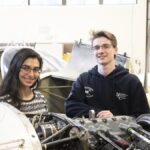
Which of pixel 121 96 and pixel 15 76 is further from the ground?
pixel 15 76

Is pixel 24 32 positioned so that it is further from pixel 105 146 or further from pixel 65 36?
pixel 105 146

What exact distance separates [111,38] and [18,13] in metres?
4.60

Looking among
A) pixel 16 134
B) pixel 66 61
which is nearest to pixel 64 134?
pixel 16 134

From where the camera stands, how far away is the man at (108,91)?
5.72ft

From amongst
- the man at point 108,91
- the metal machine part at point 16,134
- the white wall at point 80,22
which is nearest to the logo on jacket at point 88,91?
the man at point 108,91

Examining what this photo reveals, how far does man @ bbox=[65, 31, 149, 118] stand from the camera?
174 cm

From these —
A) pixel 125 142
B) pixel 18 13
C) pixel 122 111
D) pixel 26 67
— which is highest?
pixel 18 13

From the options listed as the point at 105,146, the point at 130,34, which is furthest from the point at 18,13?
the point at 105,146

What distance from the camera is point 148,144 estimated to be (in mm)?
889

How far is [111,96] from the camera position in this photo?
1.77 m

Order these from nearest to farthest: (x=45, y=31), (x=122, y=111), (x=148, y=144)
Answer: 1. (x=148, y=144)
2. (x=122, y=111)
3. (x=45, y=31)

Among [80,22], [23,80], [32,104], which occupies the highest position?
[80,22]

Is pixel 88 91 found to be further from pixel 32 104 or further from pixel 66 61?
pixel 66 61

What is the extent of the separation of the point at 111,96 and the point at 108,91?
0.10 feet
